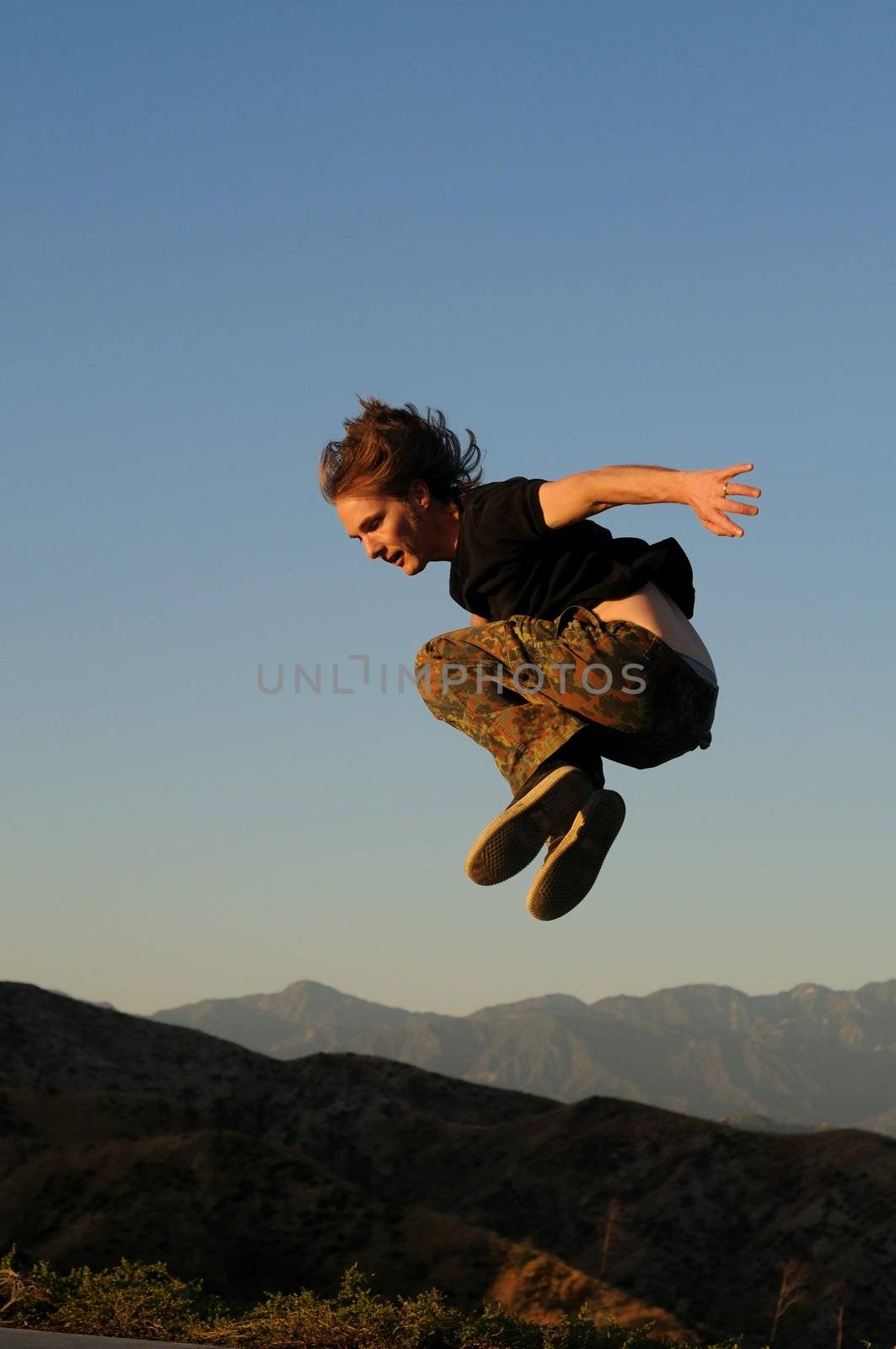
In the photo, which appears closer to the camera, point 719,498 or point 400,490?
point 719,498

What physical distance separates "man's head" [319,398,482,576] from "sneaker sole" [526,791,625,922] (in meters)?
1.47

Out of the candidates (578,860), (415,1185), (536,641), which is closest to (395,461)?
(536,641)

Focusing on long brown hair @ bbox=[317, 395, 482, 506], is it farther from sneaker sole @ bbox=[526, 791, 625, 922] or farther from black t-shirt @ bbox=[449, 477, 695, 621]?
sneaker sole @ bbox=[526, 791, 625, 922]

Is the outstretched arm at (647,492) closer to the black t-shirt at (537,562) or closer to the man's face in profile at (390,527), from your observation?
the black t-shirt at (537,562)

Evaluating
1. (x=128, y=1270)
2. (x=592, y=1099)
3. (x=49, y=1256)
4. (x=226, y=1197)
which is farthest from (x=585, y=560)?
(x=592, y=1099)

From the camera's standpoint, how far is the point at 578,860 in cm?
694

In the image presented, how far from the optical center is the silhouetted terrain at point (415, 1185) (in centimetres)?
2675

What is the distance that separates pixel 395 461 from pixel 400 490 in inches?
5.6

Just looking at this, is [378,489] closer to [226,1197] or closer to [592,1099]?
[226,1197]

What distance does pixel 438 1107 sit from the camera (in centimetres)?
4647

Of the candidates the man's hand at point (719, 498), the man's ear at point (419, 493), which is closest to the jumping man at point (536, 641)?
the man's ear at point (419, 493)

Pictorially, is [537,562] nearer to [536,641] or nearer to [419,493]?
[536,641]

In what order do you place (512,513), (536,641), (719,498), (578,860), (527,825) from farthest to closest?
(578,860)
(527,825)
(536,641)
(512,513)
(719,498)

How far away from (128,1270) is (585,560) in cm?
1172
